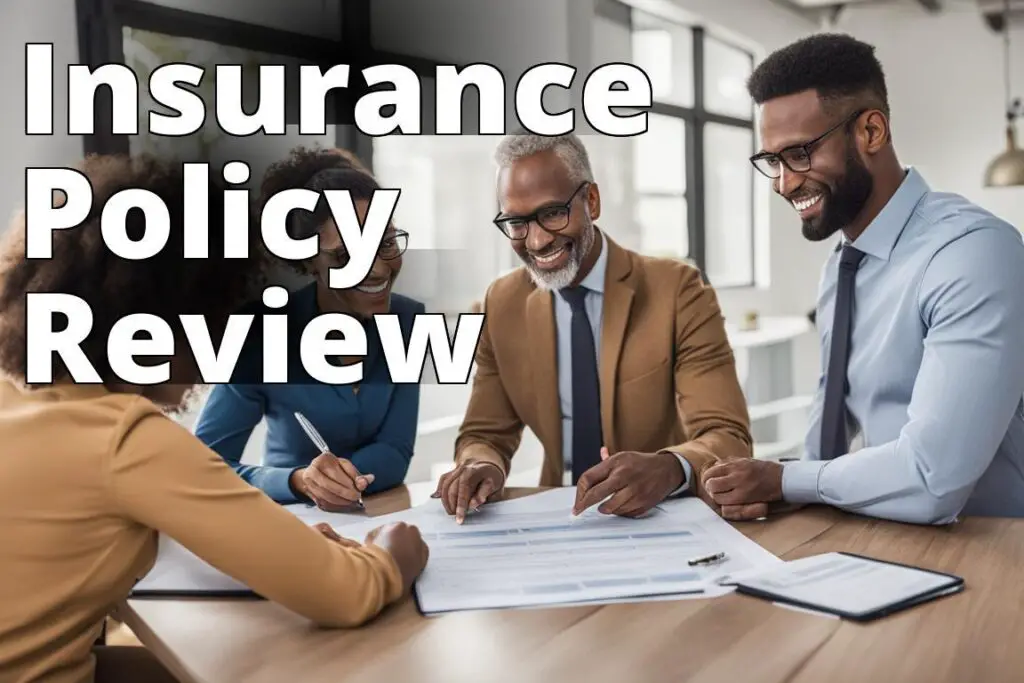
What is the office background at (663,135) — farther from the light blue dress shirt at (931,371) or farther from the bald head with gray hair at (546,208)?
the light blue dress shirt at (931,371)

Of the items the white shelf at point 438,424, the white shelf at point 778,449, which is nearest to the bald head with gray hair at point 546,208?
the white shelf at point 438,424

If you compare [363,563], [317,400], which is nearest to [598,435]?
[317,400]

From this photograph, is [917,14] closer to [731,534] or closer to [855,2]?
[855,2]

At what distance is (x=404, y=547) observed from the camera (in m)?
1.21

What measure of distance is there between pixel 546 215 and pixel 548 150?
14cm

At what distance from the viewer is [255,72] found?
3.63 m

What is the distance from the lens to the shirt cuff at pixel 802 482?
1498mm

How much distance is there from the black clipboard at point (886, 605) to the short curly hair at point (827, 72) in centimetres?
92

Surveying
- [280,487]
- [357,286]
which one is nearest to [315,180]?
[357,286]

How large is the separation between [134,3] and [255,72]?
0.56 metres

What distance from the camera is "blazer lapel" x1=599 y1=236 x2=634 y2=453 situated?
6.89ft

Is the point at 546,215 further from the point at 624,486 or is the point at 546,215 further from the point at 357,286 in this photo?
the point at 624,486

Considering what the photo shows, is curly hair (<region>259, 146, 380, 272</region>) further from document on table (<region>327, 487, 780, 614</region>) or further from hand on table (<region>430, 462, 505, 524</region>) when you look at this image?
document on table (<region>327, 487, 780, 614</region>)

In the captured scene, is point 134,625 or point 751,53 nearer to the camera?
point 134,625
